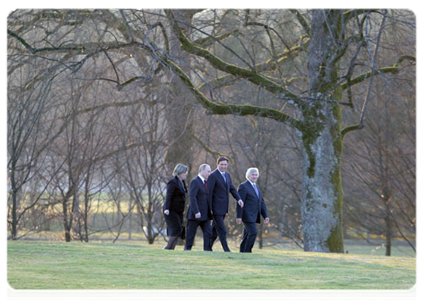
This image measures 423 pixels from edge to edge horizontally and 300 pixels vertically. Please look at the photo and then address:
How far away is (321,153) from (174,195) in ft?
19.7

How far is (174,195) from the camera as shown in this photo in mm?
13047

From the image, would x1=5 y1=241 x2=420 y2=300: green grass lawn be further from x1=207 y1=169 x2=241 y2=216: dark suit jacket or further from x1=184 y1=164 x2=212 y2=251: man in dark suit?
x1=207 y1=169 x2=241 y2=216: dark suit jacket

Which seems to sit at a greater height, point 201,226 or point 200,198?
point 200,198

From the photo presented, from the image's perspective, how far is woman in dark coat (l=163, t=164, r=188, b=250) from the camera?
42.7 feet

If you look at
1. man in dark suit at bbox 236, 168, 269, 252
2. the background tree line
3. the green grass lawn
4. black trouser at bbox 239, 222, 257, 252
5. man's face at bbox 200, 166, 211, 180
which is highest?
the background tree line

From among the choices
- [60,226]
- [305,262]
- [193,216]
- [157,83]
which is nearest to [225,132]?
[157,83]

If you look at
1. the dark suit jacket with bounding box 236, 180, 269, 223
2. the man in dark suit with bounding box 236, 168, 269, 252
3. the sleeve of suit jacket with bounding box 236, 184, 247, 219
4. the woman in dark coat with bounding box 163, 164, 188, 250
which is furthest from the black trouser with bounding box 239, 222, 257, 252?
the woman in dark coat with bounding box 163, 164, 188, 250

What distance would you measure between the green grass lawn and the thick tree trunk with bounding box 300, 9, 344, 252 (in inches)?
229

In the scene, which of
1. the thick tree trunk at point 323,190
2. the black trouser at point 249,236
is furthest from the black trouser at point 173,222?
the thick tree trunk at point 323,190

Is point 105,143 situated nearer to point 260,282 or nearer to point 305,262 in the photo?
→ point 305,262

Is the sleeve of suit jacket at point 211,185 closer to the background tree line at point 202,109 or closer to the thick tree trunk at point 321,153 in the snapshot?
the background tree line at point 202,109

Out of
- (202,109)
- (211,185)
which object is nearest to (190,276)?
(211,185)

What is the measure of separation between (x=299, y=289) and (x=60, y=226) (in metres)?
15.3

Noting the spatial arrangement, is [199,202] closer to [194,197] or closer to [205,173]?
[194,197]
